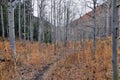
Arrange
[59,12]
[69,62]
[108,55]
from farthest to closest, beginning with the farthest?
[59,12]
[69,62]
[108,55]

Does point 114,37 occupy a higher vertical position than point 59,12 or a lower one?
lower

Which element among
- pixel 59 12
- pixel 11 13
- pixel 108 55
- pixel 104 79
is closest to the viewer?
pixel 104 79

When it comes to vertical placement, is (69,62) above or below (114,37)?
below

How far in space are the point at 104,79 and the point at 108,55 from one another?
3375mm

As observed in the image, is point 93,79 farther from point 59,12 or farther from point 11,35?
point 59,12

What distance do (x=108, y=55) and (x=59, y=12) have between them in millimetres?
16155

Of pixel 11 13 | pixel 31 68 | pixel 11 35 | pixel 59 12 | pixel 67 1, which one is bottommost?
pixel 31 68

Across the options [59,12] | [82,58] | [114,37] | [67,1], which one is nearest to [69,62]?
[82,58]

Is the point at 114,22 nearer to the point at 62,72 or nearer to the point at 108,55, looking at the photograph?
the point at 62,72

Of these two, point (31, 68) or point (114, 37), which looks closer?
point (114, 37)

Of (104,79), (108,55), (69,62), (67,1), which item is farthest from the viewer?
(67,1)

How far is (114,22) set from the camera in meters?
3.10

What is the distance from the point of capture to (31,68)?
386 inches

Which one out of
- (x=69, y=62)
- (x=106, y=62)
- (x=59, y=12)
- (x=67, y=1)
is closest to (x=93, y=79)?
(x=106, y=62)
